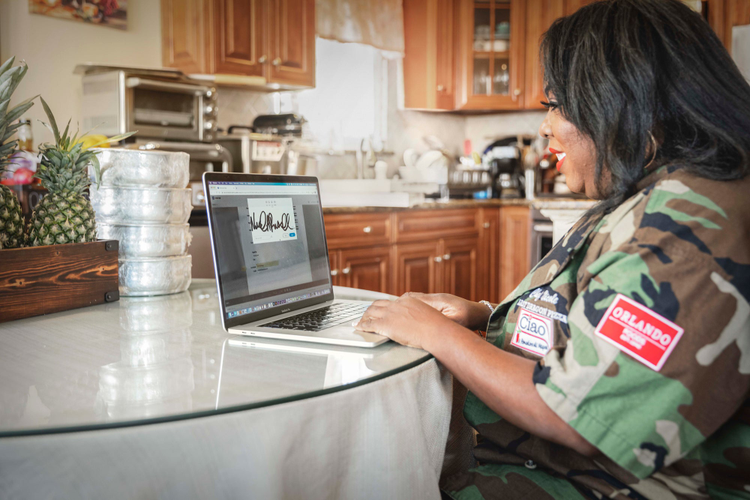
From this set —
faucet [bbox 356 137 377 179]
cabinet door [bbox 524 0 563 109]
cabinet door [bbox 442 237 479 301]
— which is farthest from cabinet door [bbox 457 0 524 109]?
cabinet door [bbox 442 237 479 301]

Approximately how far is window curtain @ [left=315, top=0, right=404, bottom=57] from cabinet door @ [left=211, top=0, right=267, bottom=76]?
0.78 metres

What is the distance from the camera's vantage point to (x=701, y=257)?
66 centimetres

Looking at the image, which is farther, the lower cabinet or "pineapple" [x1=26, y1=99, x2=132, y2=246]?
the lower cabinet

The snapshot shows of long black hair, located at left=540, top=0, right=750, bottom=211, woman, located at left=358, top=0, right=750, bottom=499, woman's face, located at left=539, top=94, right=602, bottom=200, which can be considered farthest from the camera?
woman's face, located at left=539, top=94, right=602, bottom=200

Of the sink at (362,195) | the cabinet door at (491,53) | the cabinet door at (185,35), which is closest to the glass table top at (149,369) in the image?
the sink at (362,195)

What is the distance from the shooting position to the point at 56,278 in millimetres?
1117

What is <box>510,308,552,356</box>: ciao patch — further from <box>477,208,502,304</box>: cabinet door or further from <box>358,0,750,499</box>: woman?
<box>477,208,502,304</box>: cabinet door

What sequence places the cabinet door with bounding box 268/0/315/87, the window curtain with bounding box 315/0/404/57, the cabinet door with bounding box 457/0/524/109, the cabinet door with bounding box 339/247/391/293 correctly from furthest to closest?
the cabinet door with bounding box 457/0/524/109 → the window curtain with bounding box 315/0/404/57 → the cabinet door with bounding box 268/0/315/87 → the cabinet door with bounding box 339/247/391/293

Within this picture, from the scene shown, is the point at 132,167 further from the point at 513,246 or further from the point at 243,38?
the point at 513,246

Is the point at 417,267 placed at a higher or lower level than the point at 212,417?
lower

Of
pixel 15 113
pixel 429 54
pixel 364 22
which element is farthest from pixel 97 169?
pixel 429 54

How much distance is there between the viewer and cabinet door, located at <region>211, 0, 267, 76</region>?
11.1 ft

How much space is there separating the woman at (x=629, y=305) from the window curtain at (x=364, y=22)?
11.9 ft

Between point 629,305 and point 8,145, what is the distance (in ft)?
3.40
